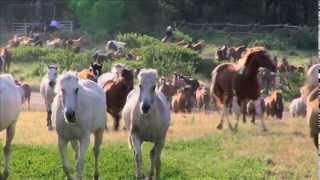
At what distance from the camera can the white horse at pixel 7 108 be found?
12.0 meters

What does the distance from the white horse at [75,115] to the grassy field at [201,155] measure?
1.11m

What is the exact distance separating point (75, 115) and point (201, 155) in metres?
4.13

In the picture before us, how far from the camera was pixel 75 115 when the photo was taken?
1096 centimetres

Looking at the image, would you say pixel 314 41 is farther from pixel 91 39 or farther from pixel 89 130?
pixel 89 130

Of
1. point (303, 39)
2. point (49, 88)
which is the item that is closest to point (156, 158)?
point (49, 88)

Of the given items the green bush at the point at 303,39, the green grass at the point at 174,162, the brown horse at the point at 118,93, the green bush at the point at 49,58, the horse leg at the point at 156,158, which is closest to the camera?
the horse leg at the point at 156,158

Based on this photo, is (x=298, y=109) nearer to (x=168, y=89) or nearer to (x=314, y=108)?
(x=168, y=89)

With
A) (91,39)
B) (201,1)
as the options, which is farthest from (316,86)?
(201,1)

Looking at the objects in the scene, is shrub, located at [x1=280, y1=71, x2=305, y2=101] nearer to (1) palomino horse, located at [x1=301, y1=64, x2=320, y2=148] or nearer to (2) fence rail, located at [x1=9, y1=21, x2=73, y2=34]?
(1) palomino horse, located at [x1=301, y1=64, x2=320, y2=148]

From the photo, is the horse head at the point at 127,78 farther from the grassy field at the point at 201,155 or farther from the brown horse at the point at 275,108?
the brown horse at the point at 275,108

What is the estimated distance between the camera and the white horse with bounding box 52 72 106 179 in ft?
35.8

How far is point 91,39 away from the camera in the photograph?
5269 cm

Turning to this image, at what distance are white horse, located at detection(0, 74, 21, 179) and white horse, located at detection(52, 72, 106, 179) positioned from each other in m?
0.88

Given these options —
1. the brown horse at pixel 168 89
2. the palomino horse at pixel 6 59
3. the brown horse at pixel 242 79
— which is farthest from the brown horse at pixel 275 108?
the palomino horse at pixel 6 59
